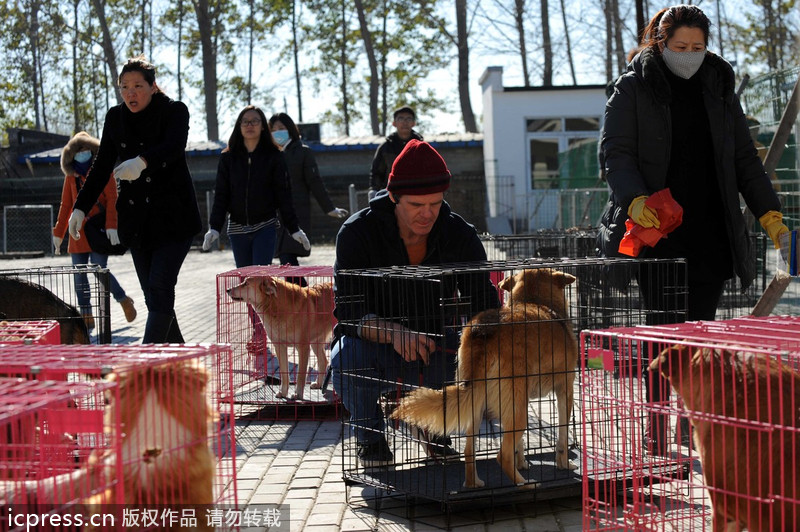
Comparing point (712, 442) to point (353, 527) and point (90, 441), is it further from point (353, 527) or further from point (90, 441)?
point (90, 441)

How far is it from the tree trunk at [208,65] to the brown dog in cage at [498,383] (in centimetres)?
3091

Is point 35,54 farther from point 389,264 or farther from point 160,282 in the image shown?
point 389,264

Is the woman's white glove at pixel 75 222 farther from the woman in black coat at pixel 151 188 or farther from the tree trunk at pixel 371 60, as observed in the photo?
the tree trunk at pixel 371 60

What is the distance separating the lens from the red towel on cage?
4672 millimetres

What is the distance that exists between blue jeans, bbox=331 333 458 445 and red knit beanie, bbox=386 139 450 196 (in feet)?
2.55

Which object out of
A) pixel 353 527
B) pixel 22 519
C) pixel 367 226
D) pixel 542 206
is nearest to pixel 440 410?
pixel 353 527

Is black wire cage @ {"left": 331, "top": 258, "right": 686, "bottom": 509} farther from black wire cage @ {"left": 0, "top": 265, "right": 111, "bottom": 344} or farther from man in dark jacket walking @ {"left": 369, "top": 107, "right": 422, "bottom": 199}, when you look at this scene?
man in dark jacket walking @ {"left": 369, "top": 107, "right": 422, "bottom": 199}

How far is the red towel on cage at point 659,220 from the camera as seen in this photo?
4.67 metres

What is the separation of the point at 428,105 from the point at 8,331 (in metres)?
37.3

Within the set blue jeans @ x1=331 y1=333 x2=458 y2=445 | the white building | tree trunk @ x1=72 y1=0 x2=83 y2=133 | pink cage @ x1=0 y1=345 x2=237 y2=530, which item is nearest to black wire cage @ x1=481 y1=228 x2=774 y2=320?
blue jeans @ x1=331 y1=333 x2=458 y2=445

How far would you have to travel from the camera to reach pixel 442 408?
13.1ft

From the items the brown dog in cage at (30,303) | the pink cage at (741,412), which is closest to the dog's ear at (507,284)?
the pink cage at (741,412)

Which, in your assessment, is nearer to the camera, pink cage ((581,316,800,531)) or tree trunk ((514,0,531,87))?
pink cage ((581,316,800,531))

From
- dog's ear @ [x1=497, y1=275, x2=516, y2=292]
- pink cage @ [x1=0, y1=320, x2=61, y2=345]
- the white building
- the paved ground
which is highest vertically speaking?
the white building
